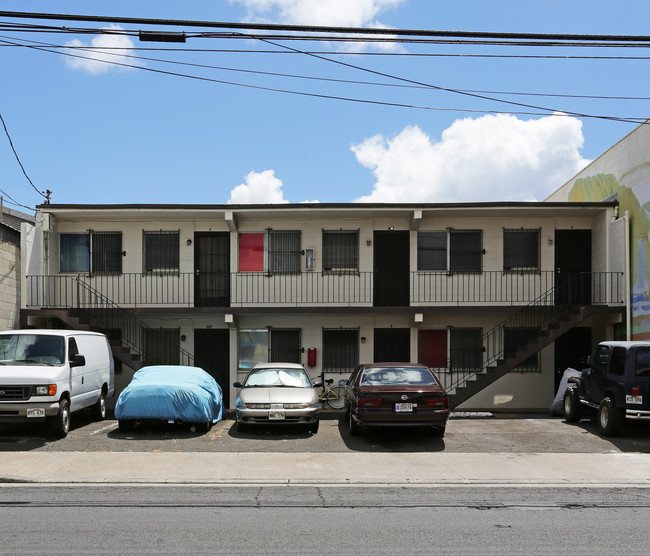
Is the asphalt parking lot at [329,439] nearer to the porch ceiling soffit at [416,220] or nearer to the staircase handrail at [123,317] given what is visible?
the staircase handrail at [123,317]

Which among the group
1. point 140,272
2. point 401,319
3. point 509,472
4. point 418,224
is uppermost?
point 418,224

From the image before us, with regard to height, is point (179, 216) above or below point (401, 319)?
above

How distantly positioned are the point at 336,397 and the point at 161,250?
266 inches

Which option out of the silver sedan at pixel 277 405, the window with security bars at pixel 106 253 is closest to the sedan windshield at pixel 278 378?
the silver sedan at pixel 277 405

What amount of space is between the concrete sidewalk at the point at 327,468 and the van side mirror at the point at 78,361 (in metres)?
2.36

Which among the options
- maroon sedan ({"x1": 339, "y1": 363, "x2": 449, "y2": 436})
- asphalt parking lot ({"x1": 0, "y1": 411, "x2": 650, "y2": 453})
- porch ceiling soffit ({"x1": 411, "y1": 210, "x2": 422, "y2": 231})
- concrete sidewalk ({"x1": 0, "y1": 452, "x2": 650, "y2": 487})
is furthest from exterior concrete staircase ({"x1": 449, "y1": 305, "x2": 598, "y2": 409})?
concrete sidewalk ({"x1": 0, "y1": 452, "x2": 650, "y2": 487})

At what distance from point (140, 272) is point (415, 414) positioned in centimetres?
1019

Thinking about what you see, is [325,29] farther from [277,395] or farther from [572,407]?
[572,407]

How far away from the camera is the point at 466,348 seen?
1967cm

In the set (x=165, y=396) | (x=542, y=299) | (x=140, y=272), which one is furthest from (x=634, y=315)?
(x=140, y=272)

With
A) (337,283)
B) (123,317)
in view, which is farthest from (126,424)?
(337,283)

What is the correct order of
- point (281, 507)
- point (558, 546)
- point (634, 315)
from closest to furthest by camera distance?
point (558, 546), point (281, 507), point (634, 315)

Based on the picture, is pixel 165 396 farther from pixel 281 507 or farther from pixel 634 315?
pixel 634 315

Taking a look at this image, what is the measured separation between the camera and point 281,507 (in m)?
7.97
